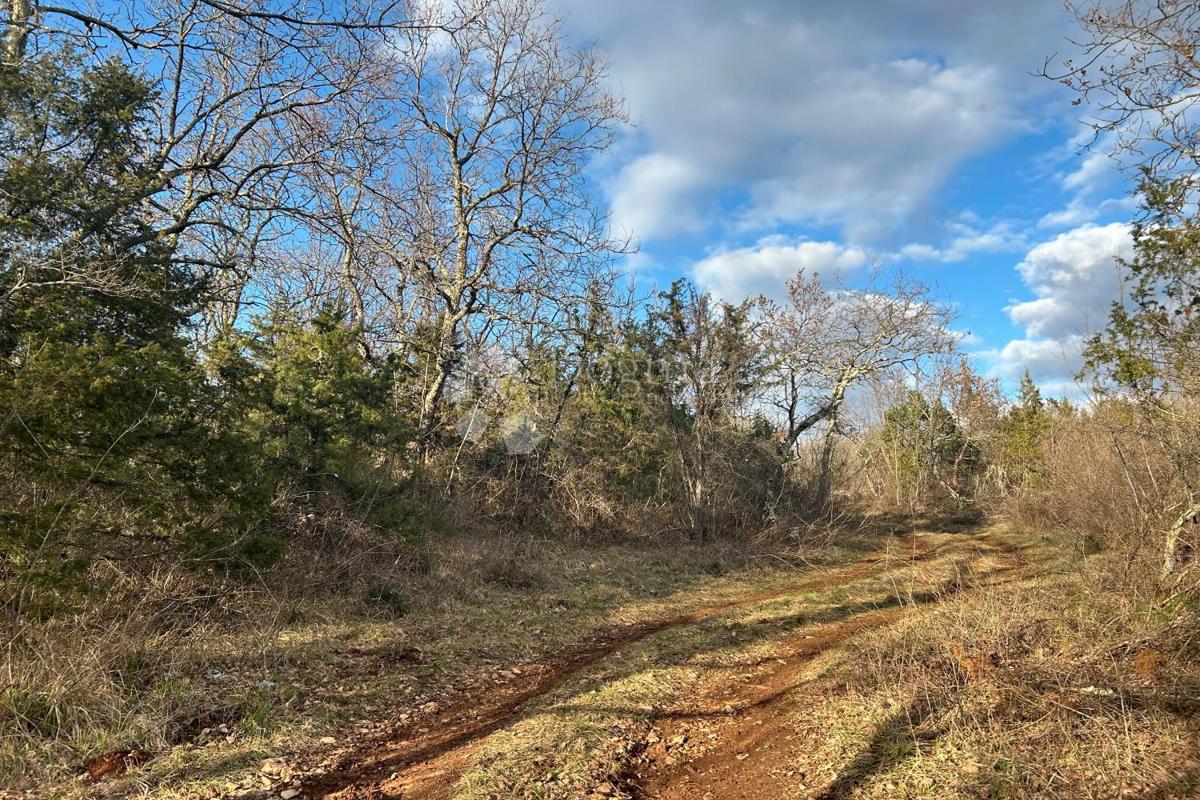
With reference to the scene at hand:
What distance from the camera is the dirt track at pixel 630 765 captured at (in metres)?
3.70

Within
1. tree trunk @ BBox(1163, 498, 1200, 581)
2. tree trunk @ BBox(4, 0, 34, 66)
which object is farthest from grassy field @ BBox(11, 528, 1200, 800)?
tree trunk @ BBox(4, 0, 34, 66)

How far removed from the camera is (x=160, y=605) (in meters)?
5.66

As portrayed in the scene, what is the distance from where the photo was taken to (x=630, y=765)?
398 centimetres

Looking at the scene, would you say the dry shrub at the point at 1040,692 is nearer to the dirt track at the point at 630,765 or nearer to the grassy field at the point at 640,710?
the grassy field at the point at 640,710

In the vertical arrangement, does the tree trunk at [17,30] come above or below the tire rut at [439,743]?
above

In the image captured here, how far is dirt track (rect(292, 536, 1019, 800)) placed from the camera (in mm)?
3701

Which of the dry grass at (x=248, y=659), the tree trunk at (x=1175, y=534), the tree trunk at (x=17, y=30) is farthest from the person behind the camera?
the tree trunk at (x=17, y=30)

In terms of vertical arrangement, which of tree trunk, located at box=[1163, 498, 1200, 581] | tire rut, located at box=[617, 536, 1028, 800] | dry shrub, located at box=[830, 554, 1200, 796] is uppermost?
tree trunk, located at box=[1163, 498, 1200, 581]

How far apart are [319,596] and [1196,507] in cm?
878

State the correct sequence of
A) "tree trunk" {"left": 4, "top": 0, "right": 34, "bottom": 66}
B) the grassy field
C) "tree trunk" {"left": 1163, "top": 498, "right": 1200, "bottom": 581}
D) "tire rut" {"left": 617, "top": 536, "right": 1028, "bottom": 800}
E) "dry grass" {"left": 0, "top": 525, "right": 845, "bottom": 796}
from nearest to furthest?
→ the grassy field → "tire rut" {"left": 617, "top": 536, "right": 1028, "bottom": 800} → "dry grass" {"left": 0, "top": 525, "right": 845, "bottom": 796} → "tree trunk" {"left": 1163, "top": 498, "right": 1200, "bottom": 581} → "tree trunk" {"left": 4, "top": 0, "right": 34, "bottom": 66}

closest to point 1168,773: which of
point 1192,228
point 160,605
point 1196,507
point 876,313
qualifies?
point 1196,507

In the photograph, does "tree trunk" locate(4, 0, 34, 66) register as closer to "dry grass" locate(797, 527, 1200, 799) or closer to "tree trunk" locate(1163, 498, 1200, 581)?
"dry grass" locate(797, 527, 1200, 799)

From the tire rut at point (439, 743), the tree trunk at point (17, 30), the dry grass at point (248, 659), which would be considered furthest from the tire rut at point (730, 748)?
the tree trunk at point (17, 30)

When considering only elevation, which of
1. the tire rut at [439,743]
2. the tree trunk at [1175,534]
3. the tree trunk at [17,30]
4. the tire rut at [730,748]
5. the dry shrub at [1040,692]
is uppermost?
the tree trunk at [17,30]
